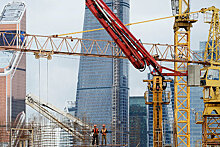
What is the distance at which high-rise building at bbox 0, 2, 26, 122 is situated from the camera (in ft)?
359

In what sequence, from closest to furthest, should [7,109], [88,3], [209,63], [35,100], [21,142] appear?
1. [88,3]
2. [21,142]
3. [209,63]
4. [35,100]
5. [7,109]

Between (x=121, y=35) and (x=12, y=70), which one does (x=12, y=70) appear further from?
(x=121, y=35)

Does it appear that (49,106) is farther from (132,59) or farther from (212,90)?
(132,59)

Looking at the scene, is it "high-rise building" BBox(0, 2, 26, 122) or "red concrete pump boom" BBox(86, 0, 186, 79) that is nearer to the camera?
"red concrete pump boom" BBox(86, 0, 186, 79)

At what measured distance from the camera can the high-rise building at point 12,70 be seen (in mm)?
109438

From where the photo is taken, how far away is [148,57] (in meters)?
49.6

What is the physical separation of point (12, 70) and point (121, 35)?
74217 millimetres

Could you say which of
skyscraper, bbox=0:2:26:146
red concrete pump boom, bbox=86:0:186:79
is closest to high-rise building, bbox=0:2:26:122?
skyscraper, bbox=0:2:26:146

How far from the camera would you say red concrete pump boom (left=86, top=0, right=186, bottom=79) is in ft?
156

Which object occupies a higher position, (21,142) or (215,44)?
(215,44)

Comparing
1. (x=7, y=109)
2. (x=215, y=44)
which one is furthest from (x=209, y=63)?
(x=7, y=109)

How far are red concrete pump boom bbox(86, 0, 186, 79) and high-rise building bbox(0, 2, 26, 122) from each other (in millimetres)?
56855

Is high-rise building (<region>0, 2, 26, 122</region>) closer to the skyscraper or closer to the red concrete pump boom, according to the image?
the skyscraper

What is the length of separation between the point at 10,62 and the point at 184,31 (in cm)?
5678
